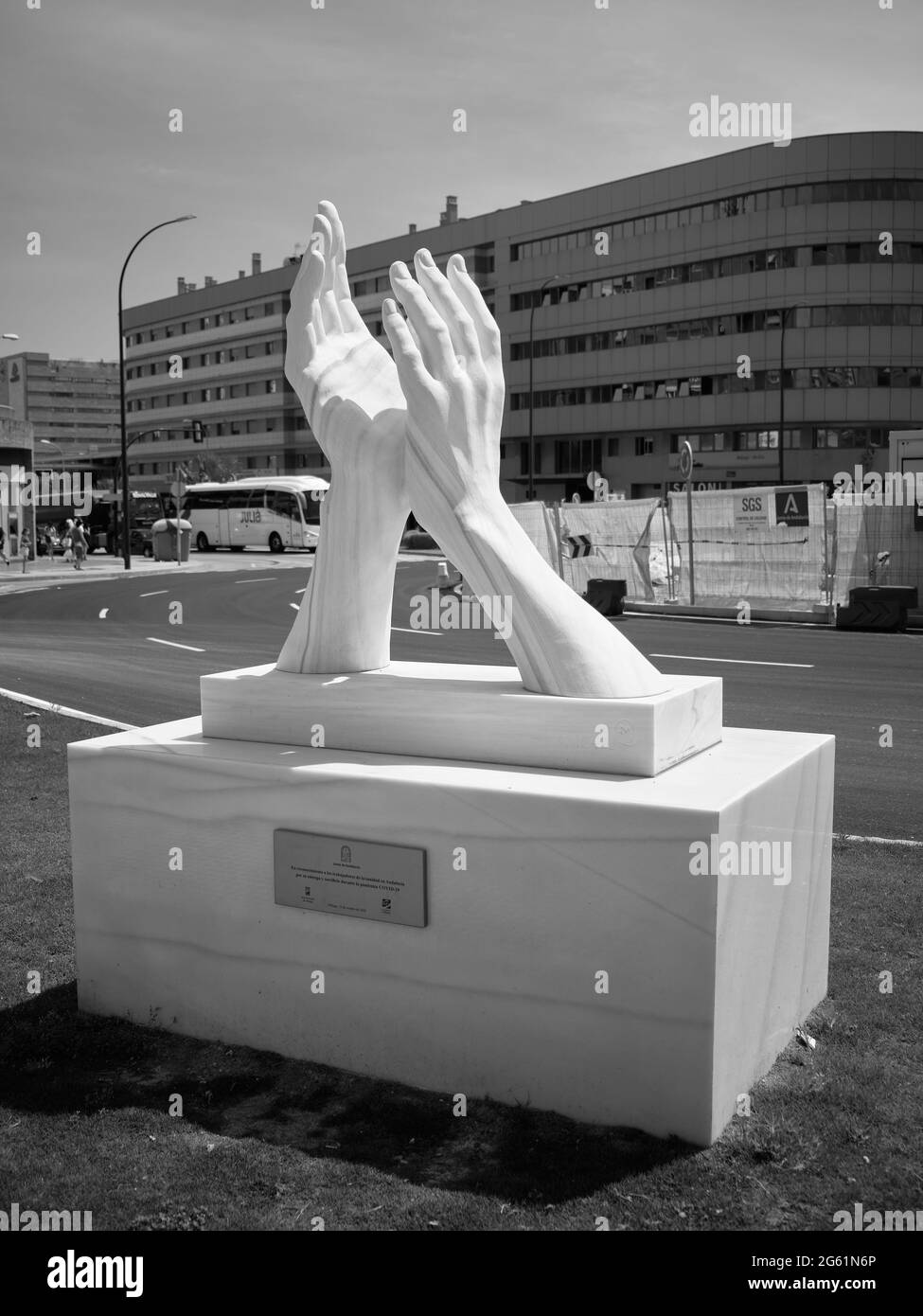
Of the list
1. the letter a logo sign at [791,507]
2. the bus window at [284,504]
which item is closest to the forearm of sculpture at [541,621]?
the letter a logo sign at [791,507]

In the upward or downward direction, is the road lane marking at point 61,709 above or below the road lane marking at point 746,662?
below

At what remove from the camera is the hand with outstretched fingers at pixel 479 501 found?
4.73 meters

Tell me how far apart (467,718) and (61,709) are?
7602 mm

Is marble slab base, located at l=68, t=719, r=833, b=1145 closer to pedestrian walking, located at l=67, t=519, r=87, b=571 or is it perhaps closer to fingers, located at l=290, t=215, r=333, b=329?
fingers, located at l=290, t=215, r=333, b=329

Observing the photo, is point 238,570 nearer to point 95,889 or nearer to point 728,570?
point 728,570

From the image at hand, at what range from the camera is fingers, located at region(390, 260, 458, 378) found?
4.86 m

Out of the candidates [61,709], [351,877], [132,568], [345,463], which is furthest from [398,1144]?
[132,568]

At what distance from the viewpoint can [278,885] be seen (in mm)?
4512

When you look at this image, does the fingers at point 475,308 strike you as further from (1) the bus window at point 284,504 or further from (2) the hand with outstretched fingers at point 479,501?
(1) the bus window at point 284,504

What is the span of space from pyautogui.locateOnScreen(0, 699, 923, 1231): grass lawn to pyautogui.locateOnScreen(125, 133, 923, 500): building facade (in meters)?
48.9

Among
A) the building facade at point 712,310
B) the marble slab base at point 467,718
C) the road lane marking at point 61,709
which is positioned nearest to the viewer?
the marble slab base at point 467,718

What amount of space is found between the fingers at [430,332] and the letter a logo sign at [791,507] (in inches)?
670

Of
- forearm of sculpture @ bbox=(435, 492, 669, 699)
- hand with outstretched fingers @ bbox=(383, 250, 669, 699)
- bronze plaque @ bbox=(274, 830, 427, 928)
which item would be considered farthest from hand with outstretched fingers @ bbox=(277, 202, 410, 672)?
bronze plaque @ bbox=(274, 830, 427, 928)

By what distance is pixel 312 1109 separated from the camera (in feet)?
13.6
